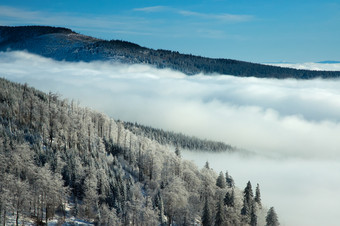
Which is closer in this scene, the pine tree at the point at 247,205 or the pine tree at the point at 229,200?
the pine tree at the point at 247,205

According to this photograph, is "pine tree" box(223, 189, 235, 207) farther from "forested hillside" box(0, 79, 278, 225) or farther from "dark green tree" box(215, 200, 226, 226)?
"dark green tree" box(215, 200, 226, 226)

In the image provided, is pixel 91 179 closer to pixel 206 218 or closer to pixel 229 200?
pixel 206 218

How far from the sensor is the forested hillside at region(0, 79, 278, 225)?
3866 inches

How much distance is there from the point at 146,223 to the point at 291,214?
98.0 metres

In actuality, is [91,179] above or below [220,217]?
above

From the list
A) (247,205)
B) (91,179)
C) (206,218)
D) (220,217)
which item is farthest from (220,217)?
(91,179)

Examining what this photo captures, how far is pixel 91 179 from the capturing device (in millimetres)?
115938

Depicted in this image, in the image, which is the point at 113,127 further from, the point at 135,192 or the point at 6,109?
the point at 135,192

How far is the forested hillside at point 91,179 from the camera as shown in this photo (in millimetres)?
98188

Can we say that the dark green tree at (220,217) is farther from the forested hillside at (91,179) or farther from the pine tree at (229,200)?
the pine tree at (229,200)

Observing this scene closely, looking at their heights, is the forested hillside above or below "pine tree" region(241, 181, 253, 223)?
above

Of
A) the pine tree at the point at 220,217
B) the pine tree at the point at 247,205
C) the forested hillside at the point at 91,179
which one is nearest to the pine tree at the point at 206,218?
the forested hillside at the point at 91,179

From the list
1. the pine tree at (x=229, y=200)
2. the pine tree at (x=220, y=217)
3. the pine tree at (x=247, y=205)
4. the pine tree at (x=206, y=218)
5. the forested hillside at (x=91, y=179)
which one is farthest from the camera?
the pine tree at (x=229, y=200)

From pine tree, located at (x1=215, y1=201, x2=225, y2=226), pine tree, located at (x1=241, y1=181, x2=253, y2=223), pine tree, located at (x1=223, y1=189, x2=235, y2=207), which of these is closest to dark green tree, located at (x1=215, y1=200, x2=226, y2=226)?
pine tree, located at (x1=215, y1=201, x2=225, y2=226)
